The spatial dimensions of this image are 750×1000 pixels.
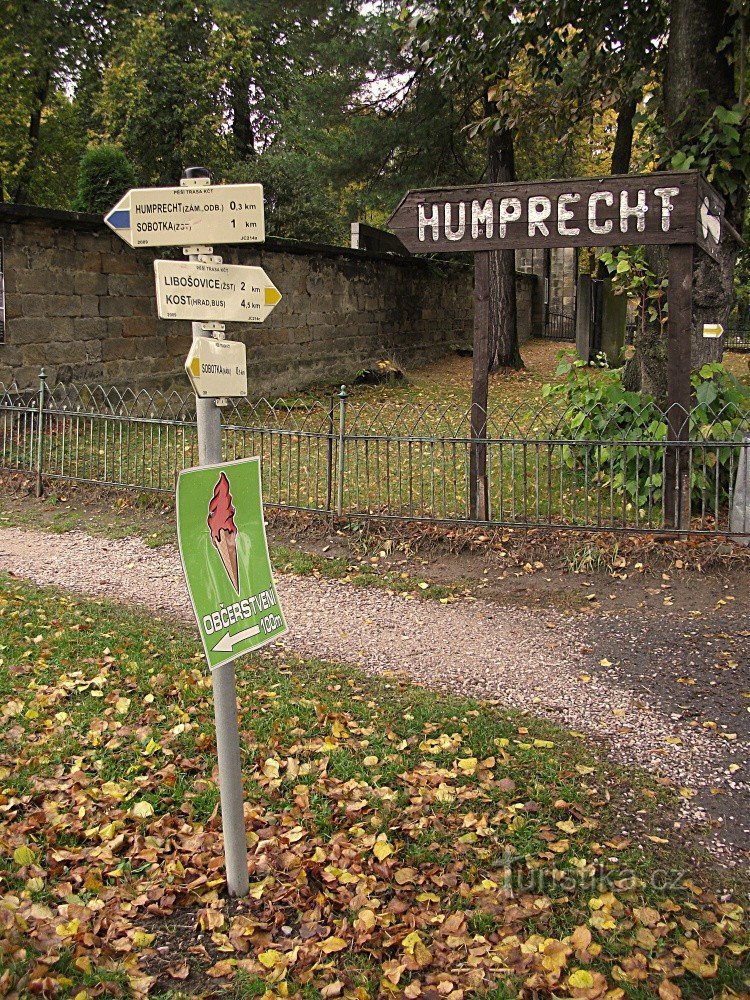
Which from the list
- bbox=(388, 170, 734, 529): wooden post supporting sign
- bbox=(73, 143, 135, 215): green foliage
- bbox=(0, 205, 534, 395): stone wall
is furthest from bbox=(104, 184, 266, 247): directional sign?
bbox=(73, 143, 135, 215): green foliage

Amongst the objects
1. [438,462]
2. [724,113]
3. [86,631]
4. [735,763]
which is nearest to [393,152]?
[438,462]

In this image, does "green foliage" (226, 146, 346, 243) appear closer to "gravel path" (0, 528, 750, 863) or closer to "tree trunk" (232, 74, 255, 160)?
"tree trunk" (232, 74, 255, 160)

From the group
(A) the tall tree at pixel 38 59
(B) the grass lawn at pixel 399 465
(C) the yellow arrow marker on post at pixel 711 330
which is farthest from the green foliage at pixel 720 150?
(A) the tall tree at pixel 38 59

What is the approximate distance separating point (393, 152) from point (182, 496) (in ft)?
54.4

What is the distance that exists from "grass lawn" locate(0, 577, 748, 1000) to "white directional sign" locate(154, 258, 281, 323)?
6.59 ft

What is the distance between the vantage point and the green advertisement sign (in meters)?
2.84

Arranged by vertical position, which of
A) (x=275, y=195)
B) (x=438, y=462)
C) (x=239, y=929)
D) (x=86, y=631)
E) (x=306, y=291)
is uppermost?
(x=275, y=195)

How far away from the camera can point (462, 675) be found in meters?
5.14

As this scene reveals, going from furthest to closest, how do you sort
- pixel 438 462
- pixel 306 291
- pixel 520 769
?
pixel 306 291, pixel 438 462, pixel 520 769

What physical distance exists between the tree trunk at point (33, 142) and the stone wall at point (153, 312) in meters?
12.4

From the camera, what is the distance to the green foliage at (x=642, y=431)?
278 inches

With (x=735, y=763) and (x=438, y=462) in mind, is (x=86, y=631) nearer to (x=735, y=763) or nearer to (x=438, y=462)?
(x=735, y=763)

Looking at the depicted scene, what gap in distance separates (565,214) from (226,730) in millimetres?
5202

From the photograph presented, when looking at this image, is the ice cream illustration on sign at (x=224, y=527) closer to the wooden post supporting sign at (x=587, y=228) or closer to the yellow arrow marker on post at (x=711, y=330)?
the wooden post supporting sign at (x=587, y=228)
